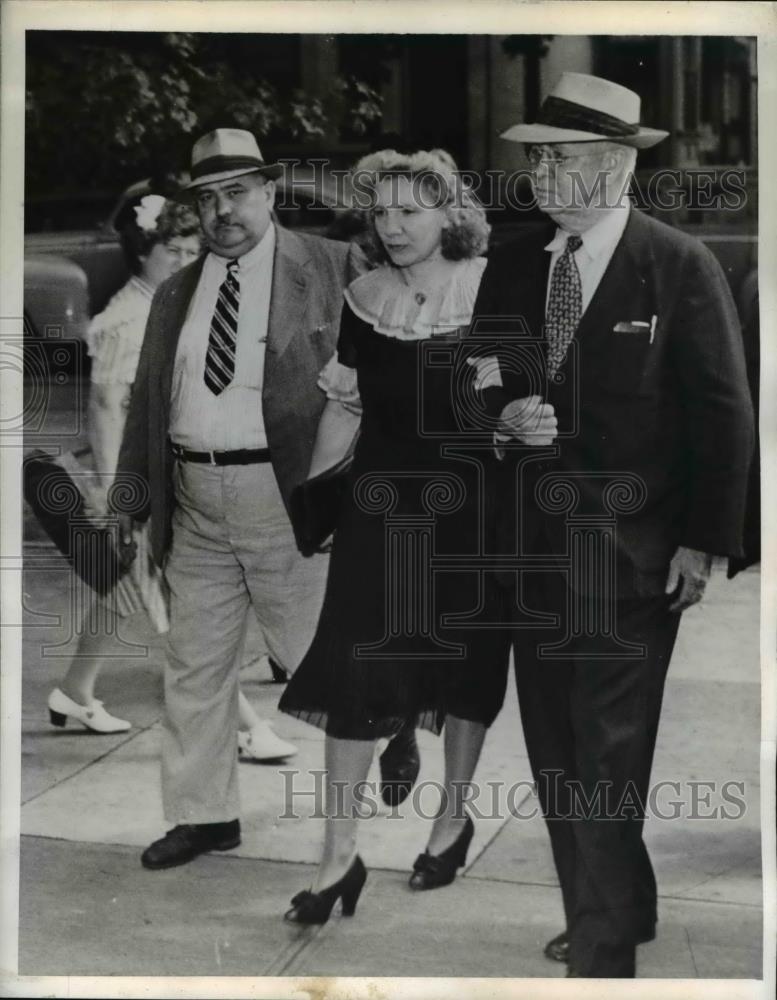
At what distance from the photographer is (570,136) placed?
16.4 feet

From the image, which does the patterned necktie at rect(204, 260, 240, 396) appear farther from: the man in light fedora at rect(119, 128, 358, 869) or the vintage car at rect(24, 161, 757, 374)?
the vintage car at rect(24, 161, 757, 374)

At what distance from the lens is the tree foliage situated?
5.06m

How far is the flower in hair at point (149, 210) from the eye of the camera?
5.11m

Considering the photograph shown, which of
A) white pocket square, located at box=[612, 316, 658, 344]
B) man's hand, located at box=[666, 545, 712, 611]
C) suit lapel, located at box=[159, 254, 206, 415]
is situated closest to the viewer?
white pocket square, located at box=[612, 316, 658, 344]

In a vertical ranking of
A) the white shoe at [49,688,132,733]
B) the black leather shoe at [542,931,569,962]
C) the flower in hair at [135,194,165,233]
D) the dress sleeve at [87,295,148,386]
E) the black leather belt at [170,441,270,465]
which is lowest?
the black leather shoe at [542,931,569,962]

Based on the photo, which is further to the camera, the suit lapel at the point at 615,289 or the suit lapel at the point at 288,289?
the suit lapel at the point at 288,289

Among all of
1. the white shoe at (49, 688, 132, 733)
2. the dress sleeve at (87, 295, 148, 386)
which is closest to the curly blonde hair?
the dress sleeve at (87, 295, 148, 386)

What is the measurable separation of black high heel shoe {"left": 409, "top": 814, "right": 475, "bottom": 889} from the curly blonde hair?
6.38ft

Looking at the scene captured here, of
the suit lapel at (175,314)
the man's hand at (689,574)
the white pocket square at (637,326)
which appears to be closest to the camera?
the white pocket square at (637,326)

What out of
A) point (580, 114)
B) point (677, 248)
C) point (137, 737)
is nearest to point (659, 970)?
point (137, 737)

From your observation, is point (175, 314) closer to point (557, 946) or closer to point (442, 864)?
point (442, 864)

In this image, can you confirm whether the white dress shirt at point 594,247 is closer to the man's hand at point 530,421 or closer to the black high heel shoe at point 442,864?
the man's hand at point 530,421

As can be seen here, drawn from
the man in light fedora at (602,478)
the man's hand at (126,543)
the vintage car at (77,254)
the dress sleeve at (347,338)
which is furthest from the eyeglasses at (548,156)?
the man's hand at (126,543)

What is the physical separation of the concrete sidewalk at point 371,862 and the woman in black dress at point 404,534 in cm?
7
